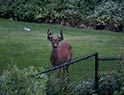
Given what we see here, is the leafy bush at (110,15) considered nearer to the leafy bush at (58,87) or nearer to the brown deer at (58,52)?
the brown deer at (58,52)

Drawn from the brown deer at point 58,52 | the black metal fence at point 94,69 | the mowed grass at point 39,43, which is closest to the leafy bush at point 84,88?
the black metal fence at point 94,69

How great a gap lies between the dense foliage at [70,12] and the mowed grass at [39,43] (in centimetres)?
79

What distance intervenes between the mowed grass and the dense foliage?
792 mm

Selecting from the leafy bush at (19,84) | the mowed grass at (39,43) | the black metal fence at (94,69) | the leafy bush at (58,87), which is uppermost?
the leafy bush at (19,84)

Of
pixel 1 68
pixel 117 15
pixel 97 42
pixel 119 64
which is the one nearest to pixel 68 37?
pixel 97 42

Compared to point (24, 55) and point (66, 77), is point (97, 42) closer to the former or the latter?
point (24, 55)

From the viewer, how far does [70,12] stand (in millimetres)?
19172

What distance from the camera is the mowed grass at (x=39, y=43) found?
37.4 feet

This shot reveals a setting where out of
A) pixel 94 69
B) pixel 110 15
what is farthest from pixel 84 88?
pixel 110 15

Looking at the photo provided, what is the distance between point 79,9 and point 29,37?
5032 millimetres

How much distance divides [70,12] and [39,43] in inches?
214

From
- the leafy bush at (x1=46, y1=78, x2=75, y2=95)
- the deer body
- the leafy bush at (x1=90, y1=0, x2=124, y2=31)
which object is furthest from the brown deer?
the leafy bush at (x1=90, y1=0, x2=124, y2=31)

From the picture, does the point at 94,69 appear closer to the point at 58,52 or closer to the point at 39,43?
the point at 58,52

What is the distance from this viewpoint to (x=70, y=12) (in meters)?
19.2
